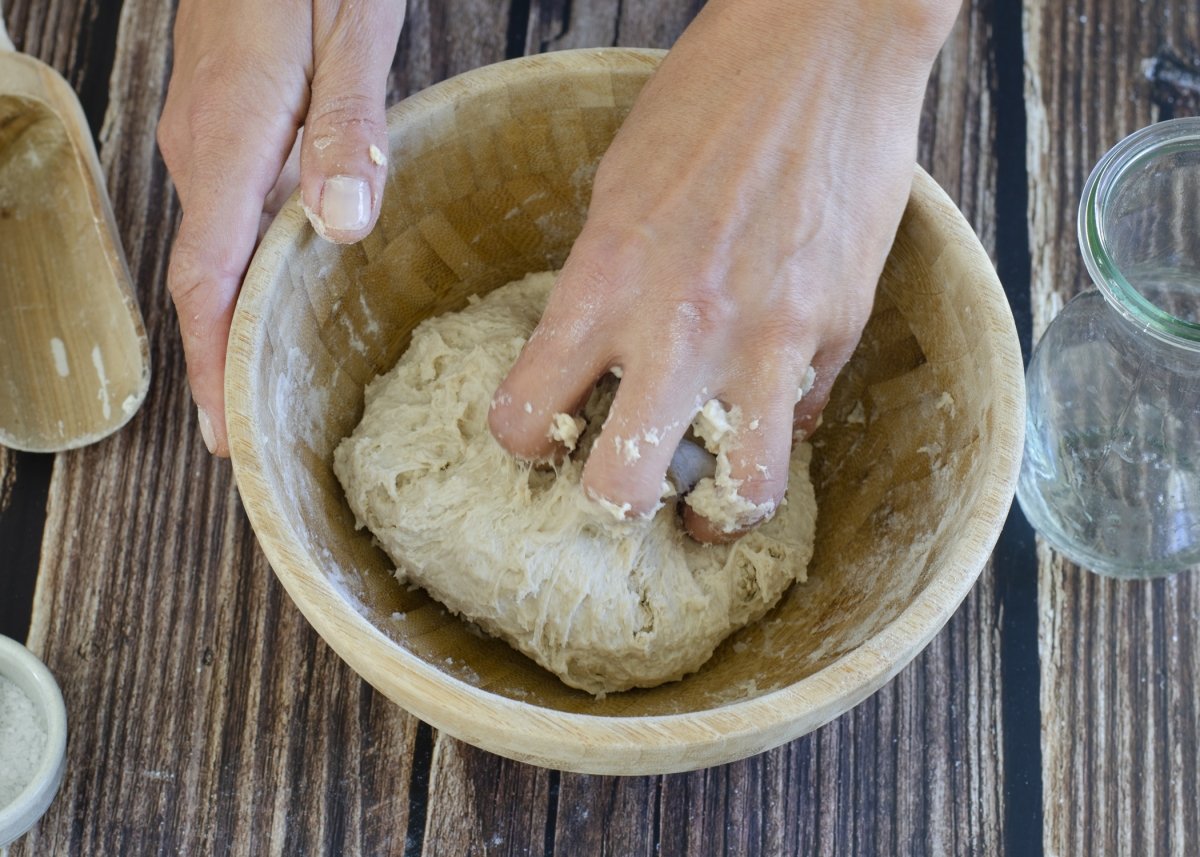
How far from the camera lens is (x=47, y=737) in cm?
104

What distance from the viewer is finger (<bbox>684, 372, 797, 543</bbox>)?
0.88 meters

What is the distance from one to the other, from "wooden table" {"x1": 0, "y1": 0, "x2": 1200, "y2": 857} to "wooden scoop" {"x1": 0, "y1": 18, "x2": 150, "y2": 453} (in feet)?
0.13

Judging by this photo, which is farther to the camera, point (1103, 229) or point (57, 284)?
point (57, 284)

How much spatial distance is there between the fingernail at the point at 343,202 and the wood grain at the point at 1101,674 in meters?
0.76

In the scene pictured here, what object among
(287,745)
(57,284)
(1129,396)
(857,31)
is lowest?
(287,745)

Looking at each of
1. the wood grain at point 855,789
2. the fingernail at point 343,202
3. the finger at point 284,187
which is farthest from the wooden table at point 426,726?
the fingernail at point 343,202

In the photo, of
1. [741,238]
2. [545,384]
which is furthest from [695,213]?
[545,384]

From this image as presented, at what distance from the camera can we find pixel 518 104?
3.33 ft

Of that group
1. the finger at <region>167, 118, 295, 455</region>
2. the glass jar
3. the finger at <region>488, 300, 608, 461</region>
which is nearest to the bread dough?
the finger at <region>488, 300, 608, 461</region>

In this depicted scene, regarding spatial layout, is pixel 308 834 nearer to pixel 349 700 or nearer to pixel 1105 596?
pixel 349 700

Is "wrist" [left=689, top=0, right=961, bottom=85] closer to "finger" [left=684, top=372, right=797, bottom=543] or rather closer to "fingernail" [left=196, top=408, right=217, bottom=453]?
"finger" [left=684, top=372, right=797, bottom=543]

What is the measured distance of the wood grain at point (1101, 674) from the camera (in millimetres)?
1097

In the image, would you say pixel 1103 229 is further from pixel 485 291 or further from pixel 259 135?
pixel 259 135

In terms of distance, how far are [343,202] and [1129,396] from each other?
73cm
